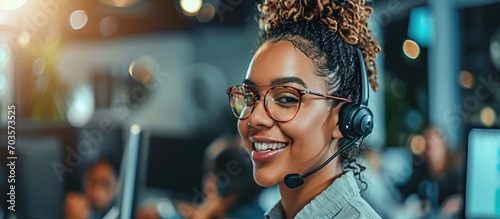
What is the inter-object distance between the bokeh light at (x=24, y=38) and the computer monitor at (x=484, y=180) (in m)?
1.51

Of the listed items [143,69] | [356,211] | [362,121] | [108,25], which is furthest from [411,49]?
[356,211]

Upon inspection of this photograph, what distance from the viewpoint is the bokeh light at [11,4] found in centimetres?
196

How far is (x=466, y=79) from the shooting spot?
9.10 ft

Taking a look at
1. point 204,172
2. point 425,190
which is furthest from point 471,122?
point 204,172

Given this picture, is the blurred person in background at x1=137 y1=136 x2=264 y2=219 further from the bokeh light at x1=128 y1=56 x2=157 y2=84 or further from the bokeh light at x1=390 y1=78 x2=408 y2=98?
the bokeh light at x1=390 y1=78 x2=408 y2=98

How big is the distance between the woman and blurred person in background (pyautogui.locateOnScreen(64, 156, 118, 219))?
888 millimetres

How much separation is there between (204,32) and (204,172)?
1.51 feet

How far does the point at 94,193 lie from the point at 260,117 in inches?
38.5

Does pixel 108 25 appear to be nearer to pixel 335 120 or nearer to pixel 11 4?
pixel 11 4

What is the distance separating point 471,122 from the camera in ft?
9.06

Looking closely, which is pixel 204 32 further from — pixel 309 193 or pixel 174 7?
pixel 309 193

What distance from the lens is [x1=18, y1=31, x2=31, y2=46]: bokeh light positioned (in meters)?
2.00

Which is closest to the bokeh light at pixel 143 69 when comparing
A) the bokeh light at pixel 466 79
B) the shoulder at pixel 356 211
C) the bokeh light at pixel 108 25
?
the bokeh light at pixel 108 25

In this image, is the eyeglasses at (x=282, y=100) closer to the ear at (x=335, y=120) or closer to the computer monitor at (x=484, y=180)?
the ear at (x=335, y=120)
